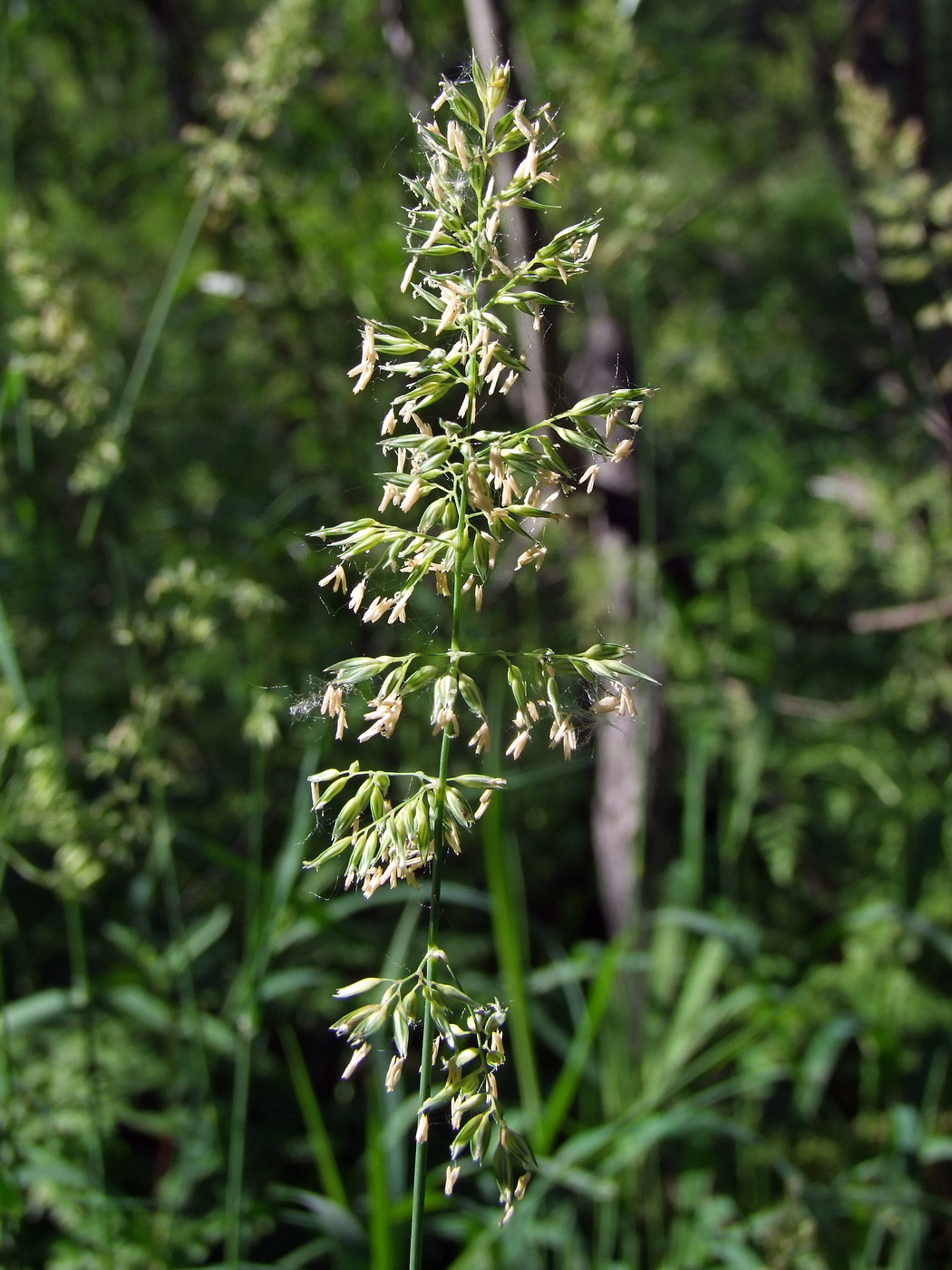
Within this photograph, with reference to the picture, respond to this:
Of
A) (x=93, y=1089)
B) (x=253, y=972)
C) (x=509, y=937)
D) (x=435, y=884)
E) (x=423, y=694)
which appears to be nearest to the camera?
(x=435, y=884)

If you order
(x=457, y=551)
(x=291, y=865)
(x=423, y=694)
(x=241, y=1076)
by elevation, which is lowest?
(x=241, y=1076)

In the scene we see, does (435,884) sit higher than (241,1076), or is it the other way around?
(435,884)

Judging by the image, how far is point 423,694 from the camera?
103 cm

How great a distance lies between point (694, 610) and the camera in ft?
7.75

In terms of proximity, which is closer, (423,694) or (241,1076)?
(423,694)

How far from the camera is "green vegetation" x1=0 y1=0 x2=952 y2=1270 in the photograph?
1.65 m

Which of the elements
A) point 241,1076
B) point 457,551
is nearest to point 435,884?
point 457,551

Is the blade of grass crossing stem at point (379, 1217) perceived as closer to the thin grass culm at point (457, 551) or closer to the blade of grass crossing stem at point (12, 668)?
the thin grass culm at point (457, 551)

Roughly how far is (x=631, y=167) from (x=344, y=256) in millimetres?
741

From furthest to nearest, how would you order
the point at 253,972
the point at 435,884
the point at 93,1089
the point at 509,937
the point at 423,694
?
the point at 509,937 < the point at 253,972 < the point at 93,1089 < the point at 423,694 < the point at 435,884

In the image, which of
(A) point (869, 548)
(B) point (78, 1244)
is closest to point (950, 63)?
(A) point (869, 548)

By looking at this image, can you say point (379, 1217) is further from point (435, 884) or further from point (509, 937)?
point (435, 884)

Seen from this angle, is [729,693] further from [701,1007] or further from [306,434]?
[306,434]

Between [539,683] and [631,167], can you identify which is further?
[631,167]
